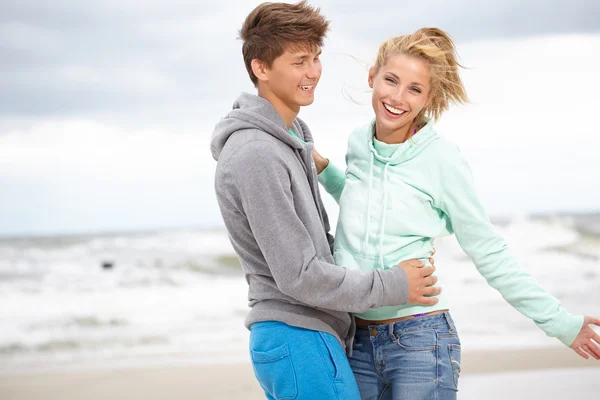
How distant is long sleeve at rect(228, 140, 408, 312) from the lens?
78.4 inches

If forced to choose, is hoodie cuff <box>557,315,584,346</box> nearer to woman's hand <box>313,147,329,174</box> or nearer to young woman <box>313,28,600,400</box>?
young woman <box>313,28,600,400</box>

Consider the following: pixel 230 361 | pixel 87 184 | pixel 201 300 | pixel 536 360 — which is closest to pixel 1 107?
pixel 87 184

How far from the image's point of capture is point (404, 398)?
216 centimetres

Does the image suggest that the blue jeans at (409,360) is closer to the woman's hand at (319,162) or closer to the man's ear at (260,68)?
the woman's hand at (319,162)

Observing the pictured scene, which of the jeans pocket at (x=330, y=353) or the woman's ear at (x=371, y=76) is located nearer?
the jeans pocket at (x=330, y=353)

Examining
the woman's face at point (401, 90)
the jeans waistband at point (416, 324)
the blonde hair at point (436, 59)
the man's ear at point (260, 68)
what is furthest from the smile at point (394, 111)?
the jeans waistband at point (416, 324)

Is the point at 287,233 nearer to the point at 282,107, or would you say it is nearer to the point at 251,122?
the point at 251,122

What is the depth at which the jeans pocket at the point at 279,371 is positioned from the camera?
207cm

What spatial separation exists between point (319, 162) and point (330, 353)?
864 millimetres

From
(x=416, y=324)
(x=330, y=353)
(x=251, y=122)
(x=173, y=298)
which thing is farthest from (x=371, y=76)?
(x=173, y=298)

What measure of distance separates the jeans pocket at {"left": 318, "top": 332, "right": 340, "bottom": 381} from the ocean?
3983 millimetres

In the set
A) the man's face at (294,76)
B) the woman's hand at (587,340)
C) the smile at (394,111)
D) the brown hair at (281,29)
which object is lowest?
the woman's hand at (587,340)

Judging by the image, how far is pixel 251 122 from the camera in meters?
2.15

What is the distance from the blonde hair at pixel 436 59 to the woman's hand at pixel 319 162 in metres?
0.47
